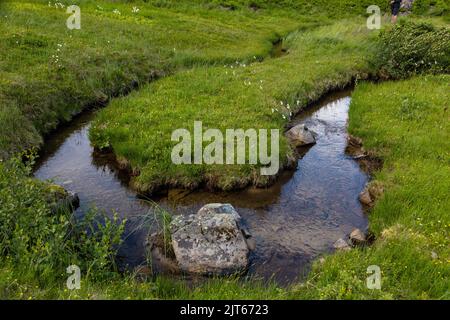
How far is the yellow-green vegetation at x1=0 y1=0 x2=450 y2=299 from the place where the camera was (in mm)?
8359

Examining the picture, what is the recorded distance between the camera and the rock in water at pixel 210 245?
982cm

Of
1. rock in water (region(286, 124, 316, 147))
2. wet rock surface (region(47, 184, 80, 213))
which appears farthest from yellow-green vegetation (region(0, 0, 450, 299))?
rock in water (region(286, 124, 316, 147))

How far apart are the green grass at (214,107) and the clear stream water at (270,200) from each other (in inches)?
23.7

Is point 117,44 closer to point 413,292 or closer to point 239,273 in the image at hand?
point 239,273

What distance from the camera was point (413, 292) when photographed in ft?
26.8

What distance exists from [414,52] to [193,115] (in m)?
13.7

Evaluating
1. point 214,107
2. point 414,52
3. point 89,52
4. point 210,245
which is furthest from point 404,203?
point 89,52

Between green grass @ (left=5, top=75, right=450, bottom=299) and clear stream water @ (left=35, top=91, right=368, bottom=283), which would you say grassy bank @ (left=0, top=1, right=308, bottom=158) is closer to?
clear stream water @ (left=35, top=91, right=368, bottom=283)

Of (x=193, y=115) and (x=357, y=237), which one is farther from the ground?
(x=193, y=115)

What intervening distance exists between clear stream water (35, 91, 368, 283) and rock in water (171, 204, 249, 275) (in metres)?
0.53

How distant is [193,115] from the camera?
16922mm

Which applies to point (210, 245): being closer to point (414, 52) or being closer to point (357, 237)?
point (357, 237)

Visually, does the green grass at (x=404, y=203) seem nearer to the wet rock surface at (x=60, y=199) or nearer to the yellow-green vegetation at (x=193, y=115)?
the yellow-green vegetation at (x=193, y=115)
